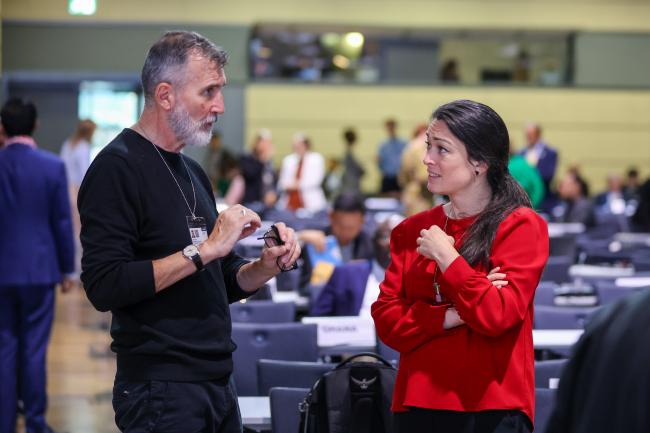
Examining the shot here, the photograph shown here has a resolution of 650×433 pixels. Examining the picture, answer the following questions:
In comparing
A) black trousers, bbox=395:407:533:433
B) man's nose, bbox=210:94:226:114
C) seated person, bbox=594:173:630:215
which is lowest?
seated person, bbox=594:173:630:215

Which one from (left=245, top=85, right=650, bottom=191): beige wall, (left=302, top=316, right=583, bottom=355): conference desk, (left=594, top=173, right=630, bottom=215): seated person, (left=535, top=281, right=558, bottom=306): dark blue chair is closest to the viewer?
(left=302, top=316, right=583, bottom=355): conference desk

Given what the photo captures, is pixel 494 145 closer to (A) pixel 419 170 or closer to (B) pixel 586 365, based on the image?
(B) pixel 586 365

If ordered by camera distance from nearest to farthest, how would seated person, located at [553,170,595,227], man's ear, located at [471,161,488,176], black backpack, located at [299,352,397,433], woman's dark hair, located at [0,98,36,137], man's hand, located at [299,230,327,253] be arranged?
man's ear, located at [471,161,488,176] < black backpack, located at [299,352,397,433] < woman's dark hair, located at [0,98,36,137] < man's hand, located at [299,230,327,253] < seated person, located at [553,170,595,227]

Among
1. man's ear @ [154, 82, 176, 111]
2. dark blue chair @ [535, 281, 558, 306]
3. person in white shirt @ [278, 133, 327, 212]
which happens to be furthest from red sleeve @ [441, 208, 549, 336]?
person in white shirt @ [278, 133, 327, 212]

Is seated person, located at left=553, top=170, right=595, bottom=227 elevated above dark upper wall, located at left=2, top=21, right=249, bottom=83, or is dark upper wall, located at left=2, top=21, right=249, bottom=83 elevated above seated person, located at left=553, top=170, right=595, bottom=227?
dark upper wall, located at left=2, top=21, right=249, bottom=83

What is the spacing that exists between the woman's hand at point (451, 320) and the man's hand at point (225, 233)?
0.57m

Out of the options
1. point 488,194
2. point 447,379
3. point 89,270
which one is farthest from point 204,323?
point 488,194

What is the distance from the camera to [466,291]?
2.93 meters

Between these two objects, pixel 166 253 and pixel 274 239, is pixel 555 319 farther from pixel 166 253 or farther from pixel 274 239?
pixel 166 253

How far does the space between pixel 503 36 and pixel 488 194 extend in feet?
62.6

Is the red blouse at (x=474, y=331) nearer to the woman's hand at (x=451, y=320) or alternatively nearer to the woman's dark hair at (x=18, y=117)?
the woman's hand at (x=451, y=320)

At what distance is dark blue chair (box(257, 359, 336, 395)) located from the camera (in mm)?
4414

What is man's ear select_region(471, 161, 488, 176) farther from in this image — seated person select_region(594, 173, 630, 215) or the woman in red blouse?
seated person select_region(594, 173, 630, 215)

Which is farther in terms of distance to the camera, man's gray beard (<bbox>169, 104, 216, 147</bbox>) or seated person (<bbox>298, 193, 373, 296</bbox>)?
seated person (<bbox>298, 193, 373, 296</bbox>)
